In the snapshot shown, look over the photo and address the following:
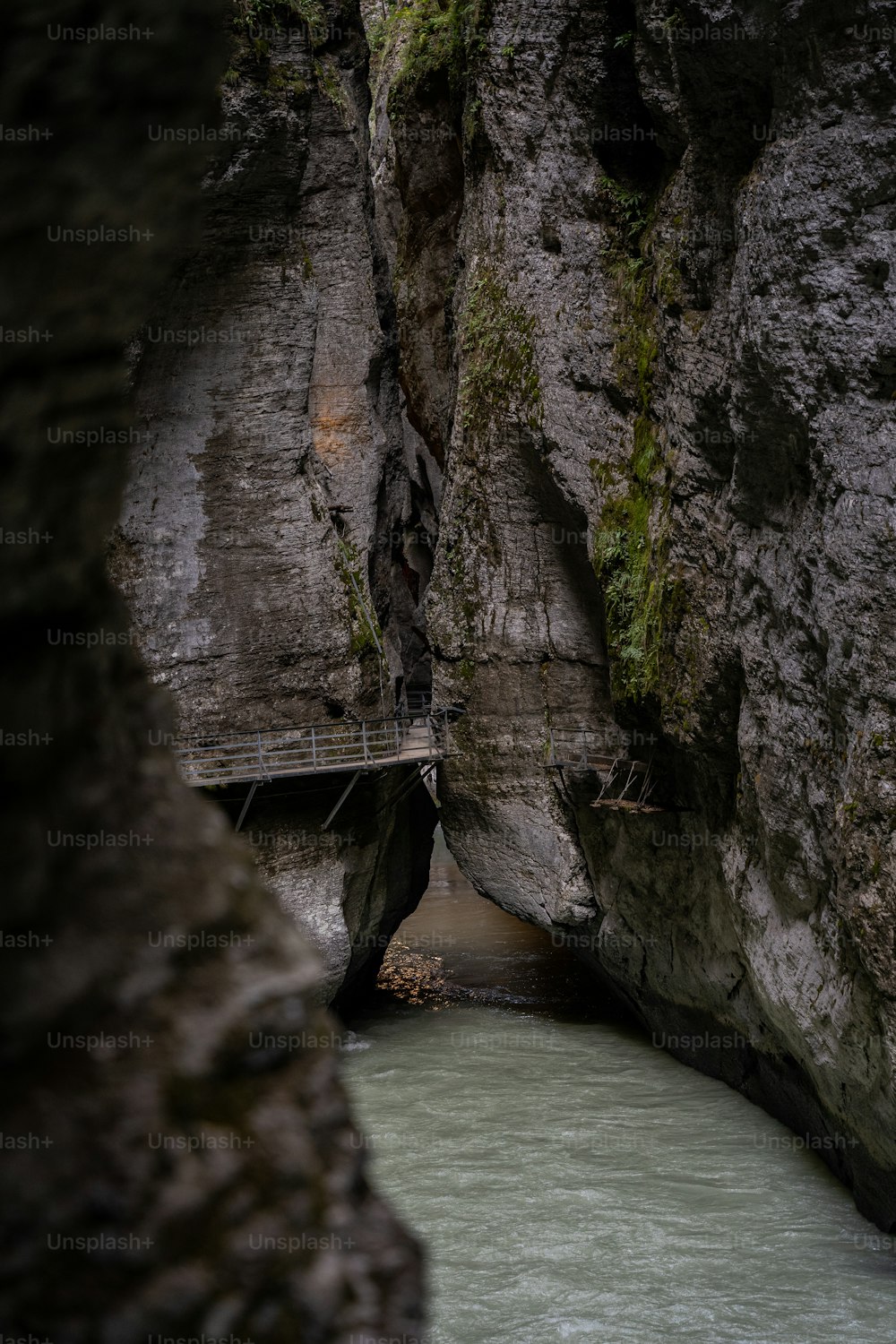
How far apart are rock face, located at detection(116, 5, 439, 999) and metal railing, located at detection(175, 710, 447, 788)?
0.29 m

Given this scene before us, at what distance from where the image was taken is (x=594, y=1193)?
1095 centimetres

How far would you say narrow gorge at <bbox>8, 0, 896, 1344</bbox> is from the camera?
30.7ft

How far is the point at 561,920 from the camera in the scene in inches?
637

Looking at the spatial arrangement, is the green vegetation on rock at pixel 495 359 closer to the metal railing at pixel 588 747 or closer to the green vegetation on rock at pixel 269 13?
the metal railing at pixel 588 747

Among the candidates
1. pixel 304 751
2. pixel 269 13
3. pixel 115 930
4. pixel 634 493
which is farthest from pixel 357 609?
pixel 115 930

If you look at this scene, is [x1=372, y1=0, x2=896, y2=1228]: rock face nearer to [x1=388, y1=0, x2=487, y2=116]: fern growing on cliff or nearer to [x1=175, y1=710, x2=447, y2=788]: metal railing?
[x1=388, y1=0, x2=487, y2=116]: fern growing on cliff

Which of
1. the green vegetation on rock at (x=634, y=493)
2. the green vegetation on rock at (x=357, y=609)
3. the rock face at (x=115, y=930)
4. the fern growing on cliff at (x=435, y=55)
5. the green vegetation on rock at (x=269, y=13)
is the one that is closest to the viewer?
the rock face at (x=115, y=930)

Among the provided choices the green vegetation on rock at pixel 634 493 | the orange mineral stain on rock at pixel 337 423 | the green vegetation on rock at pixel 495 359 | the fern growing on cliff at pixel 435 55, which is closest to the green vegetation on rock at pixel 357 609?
the orange mineral stain on rock at pixel 337 423

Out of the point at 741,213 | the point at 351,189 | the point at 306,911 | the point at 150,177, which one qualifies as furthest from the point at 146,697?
the point at 351,189

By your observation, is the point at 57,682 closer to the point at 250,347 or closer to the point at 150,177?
the point at 150,177

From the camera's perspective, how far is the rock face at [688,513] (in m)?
9.14

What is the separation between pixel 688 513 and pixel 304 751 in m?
6.03

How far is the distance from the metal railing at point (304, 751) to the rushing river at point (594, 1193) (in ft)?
13.4

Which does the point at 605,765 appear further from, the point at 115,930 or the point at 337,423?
the point at 115,930
